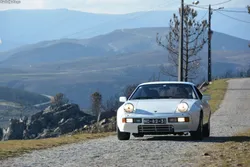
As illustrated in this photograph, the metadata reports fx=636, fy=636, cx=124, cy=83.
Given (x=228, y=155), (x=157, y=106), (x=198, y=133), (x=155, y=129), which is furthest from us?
(x=198, y=133)

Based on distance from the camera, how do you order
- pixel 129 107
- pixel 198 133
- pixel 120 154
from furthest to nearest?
pixel 198 133 < pixel 129 107 < pixel 120 154

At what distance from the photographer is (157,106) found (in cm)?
1382

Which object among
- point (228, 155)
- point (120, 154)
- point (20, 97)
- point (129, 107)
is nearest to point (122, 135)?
point (129, 107)

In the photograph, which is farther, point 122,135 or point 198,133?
point 122,135

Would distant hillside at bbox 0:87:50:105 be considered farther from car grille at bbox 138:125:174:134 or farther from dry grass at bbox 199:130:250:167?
dry grass at bbox 199:130:250:167

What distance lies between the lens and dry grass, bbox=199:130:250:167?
32.8ft

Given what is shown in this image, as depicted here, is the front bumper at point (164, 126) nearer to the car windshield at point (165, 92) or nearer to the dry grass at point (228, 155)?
the dry grass at point (228, 155)

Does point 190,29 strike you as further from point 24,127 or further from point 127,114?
point 127,114

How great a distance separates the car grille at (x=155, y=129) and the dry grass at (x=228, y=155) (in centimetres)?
105

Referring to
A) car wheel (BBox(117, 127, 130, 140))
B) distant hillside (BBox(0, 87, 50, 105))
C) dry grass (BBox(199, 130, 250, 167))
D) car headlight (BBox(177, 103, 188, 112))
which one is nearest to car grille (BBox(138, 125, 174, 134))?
car headlight (BBox(177, 103, 188, 112))

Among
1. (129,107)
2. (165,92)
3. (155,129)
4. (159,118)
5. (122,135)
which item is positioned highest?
(165,92)

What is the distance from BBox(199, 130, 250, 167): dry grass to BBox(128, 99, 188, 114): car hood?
1285mm

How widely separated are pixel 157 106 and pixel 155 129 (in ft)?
1.66

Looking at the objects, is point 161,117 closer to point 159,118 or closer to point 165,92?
point 159,118
